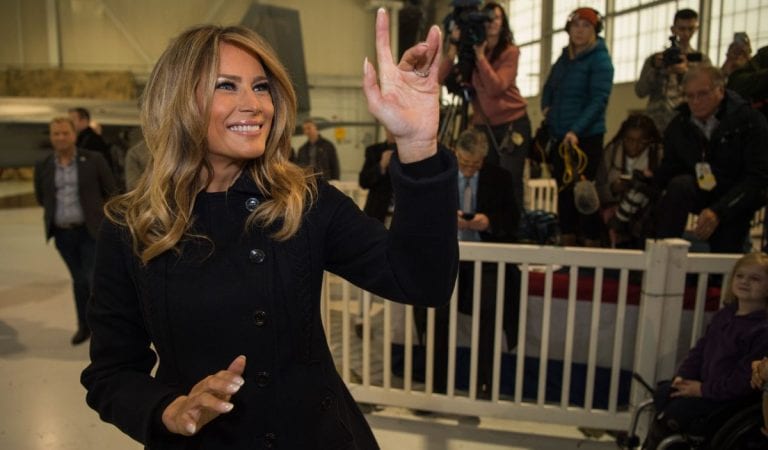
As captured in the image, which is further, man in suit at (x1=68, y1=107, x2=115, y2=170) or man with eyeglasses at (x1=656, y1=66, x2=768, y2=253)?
man in suit at (x1=68, y1=107, x2=115, y2=170)

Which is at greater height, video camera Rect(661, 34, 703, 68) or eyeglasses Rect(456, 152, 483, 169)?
video camera Rect(661, 34, 703, 68)

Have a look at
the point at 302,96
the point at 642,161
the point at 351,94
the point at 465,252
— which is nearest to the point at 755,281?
the point at 465,252

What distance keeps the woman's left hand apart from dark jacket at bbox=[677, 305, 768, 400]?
1521 millimetres

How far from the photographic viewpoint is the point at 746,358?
1.77 metres

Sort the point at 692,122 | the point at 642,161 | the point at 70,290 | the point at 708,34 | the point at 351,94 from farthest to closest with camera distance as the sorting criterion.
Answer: the point at 351,94, the point at 708,34, the point at 70,290, the point at 642,161, the point at 692,122

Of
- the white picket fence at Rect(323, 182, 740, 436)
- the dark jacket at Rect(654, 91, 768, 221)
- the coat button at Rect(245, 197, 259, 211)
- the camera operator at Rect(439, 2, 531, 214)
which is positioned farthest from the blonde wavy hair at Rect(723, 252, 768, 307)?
the coat button at Rect(245, 197, 259, 211)

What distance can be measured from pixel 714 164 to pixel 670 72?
979mm

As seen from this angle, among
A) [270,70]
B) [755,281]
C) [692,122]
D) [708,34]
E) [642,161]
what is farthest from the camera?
[708,34]

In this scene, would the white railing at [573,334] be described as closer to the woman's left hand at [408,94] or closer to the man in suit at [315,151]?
the woman's left hand at [408,94]

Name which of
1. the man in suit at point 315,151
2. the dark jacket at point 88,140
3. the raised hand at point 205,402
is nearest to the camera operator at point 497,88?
the raised hand at point 205,402

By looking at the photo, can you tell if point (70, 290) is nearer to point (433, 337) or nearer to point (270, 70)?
point (433, 337)

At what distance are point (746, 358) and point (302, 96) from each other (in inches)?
377

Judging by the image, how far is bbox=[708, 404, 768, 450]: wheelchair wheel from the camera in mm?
1681

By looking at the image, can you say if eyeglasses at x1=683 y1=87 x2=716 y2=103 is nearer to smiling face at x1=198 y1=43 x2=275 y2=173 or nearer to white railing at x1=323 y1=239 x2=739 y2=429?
white railing at x1=323 y1=239 x2=739 y2=429
